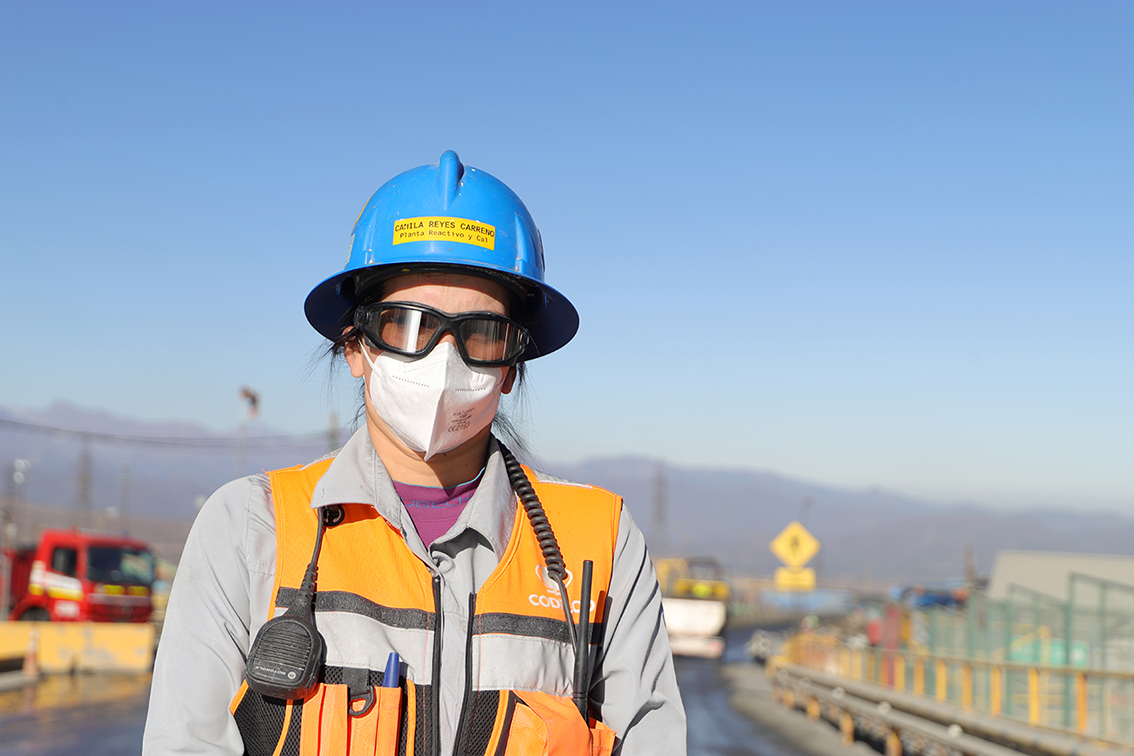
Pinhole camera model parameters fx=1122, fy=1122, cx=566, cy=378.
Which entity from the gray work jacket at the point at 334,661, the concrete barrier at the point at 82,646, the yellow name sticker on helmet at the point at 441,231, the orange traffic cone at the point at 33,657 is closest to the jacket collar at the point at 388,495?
the gray work jacket at the point at 334,661

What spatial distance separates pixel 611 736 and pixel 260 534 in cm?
88

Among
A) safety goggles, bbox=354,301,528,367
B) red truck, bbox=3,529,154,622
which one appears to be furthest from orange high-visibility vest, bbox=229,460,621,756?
red truck, bbox=3,529,154,622

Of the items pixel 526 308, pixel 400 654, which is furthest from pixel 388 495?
pixel 526 308

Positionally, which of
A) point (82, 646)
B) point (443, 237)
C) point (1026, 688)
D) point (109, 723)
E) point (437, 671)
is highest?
point (443, 237)

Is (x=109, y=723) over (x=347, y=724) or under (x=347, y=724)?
under

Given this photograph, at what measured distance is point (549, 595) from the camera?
2539 mm

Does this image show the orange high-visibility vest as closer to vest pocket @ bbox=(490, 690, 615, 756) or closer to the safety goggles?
vest pocket @ bbox=(490, 690, 615, 756)

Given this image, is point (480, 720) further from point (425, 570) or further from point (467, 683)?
point (425, 570)

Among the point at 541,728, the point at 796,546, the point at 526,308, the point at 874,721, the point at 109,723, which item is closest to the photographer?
the point at 541,728

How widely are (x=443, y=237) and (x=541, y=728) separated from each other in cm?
116

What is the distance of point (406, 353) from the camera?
2.62 metres

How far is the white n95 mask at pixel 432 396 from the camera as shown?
8.51 ft

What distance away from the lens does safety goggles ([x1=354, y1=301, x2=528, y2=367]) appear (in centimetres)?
261

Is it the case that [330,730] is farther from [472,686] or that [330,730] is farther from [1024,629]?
[1024,629]
